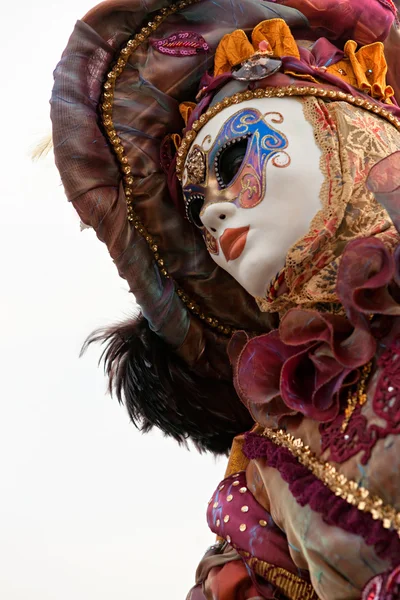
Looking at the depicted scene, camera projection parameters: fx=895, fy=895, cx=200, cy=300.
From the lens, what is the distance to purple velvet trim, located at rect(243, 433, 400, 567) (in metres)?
1.01

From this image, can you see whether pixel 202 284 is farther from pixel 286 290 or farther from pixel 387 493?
pixel 387 493

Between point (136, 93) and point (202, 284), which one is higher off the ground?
point (136, 93)

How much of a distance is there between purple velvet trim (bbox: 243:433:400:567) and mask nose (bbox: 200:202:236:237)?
12.5 inches

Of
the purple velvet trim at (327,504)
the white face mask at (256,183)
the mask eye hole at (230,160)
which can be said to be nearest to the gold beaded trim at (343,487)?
the purple velvet trim at (327,504)

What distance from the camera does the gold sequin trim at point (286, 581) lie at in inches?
46.4

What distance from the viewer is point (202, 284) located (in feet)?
Result: 5.12

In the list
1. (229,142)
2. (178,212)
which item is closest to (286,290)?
(229,142)

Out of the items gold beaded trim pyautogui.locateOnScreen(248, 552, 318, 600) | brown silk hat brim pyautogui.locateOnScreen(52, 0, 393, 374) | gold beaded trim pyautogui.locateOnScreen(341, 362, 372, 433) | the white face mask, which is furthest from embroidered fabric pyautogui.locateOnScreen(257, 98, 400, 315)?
gold beaded trim pyautogui.locateOnScreen(248, 552, 318, 600)

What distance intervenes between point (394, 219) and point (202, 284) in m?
0.55

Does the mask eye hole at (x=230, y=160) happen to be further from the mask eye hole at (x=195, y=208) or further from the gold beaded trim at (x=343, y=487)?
the gold beaded trim at (x=343, y=487)

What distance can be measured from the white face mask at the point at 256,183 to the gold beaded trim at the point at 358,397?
22 centimetres

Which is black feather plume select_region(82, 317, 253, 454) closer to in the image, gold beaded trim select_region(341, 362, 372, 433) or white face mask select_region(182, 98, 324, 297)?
white face mask select_region(182, 98, 324, 297)

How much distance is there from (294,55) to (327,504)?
0.69 metres

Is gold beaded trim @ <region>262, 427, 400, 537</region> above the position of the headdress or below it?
below
